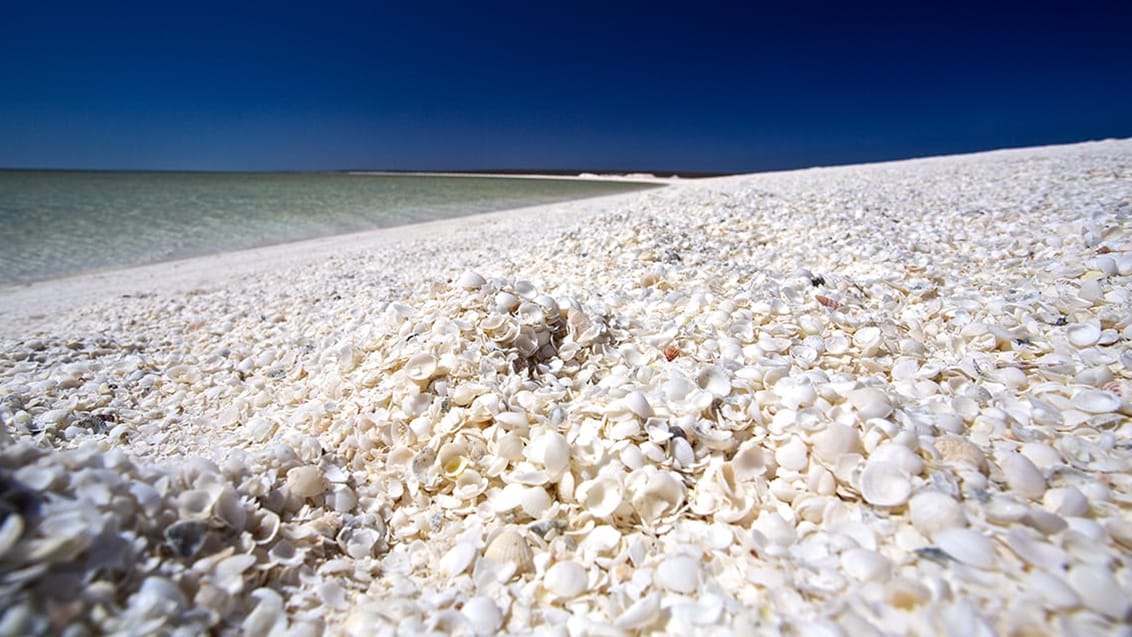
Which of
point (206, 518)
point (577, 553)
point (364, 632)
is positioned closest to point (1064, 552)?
point (577, 553)

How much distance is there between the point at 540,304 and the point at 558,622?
1.42 m

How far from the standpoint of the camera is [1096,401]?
1.48 metres

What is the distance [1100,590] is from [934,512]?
27 centimetres

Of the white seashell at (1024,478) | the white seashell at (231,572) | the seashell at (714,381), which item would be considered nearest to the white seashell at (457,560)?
the white seashell at (231,572)

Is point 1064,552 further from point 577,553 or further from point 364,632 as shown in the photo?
point 364,632

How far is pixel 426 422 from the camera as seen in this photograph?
175 centimetres

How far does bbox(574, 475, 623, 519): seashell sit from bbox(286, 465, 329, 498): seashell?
0.80m

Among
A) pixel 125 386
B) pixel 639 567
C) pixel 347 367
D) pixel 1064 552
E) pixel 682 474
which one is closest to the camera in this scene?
pixel 1064 552

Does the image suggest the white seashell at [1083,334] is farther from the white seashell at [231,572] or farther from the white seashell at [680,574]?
the white seashell at [231,572]

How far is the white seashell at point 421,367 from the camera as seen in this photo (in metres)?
1.90

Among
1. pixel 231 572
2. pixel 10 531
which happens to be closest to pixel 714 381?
pixel 231 572

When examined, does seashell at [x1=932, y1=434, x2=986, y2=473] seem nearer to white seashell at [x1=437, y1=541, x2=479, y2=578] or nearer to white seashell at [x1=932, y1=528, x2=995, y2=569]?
white seashell at [x1=932, y1=528, x2=995, y2=569]

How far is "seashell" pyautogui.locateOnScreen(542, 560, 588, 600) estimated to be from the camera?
120 centimetres

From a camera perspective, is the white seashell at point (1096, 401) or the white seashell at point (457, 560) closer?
the white seashell at point (457, 560)
